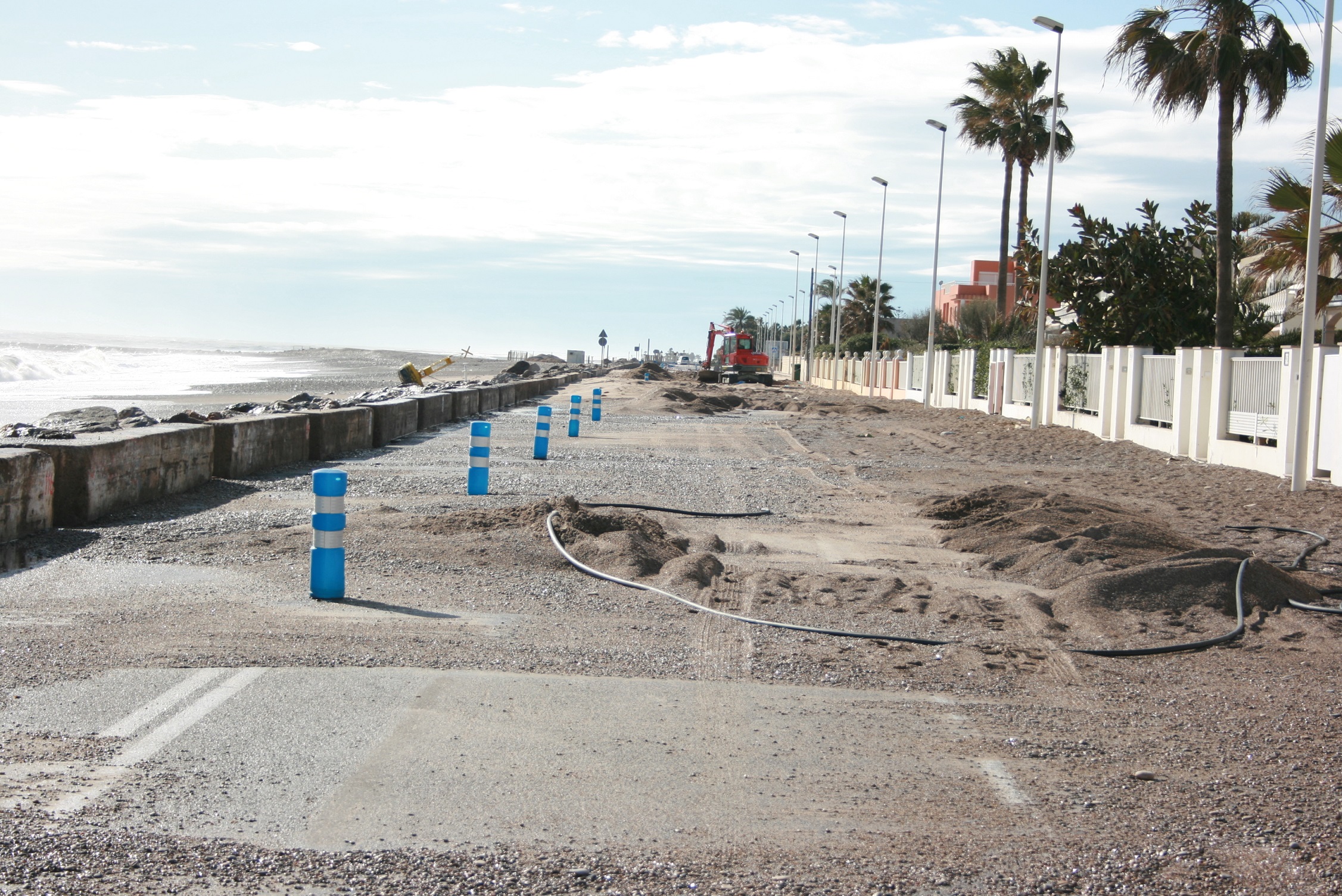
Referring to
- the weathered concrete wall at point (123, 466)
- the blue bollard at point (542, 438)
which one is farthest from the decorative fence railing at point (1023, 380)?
the weathered concrete wall at point (123, 466)

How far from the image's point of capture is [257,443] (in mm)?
15789

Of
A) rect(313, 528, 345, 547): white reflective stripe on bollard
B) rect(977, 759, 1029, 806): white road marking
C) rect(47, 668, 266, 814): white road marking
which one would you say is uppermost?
rect(313, 528, 345, 547): white reflective stripe on bollard

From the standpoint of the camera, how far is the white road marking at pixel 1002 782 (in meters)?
4.62

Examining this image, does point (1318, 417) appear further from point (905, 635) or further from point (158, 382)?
point (158, 382)

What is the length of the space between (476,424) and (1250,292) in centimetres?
2753

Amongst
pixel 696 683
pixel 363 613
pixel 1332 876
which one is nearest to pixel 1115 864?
pixel 1332 876

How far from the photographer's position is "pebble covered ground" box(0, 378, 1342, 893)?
386cm

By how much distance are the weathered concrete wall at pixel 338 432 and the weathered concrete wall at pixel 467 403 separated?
34.2 feet

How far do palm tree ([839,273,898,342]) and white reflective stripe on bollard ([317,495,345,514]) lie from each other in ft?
310

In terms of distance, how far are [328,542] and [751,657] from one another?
10.0ft

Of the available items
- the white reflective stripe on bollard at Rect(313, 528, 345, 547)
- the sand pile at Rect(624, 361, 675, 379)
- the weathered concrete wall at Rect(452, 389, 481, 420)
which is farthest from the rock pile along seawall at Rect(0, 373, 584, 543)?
the sand pile at Rect(624, 361, 675, 379)

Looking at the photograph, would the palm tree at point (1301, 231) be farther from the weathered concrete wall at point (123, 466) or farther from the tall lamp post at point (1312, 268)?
the weathered concrete wall at point (123, 466)

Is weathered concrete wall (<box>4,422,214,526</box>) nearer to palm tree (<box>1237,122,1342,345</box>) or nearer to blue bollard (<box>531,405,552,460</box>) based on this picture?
blue bollard (<box>531,405,552,460</box>)

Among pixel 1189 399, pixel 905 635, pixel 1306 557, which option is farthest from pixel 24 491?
pixel 1189 399
